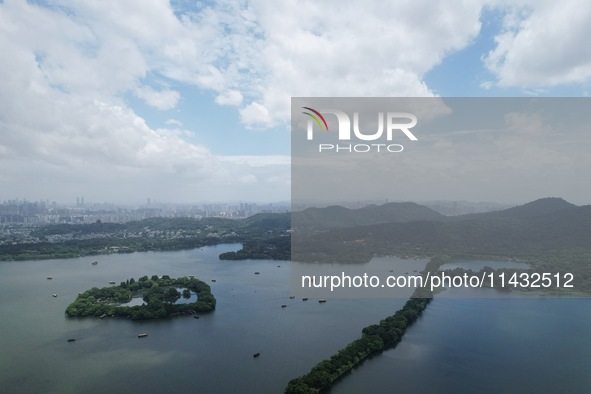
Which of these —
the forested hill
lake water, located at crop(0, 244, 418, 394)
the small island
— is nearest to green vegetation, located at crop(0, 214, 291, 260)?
the forested hill

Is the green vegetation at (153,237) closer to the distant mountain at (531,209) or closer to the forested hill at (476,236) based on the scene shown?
the forested hill at (476,236)

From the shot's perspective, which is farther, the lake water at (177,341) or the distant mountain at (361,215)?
the distant mountain at (361,215)

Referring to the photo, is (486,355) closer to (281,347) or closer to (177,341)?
(281,347)

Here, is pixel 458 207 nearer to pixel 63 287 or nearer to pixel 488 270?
pixel 488 270

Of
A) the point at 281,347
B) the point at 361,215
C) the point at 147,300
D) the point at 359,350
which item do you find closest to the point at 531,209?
the point at 361,215

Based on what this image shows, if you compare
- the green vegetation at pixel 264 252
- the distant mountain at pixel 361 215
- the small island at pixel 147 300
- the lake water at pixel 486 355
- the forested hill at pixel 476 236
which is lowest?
the lake water at pixel 486 355

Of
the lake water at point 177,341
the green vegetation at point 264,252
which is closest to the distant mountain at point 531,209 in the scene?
the green vegetation at point 264,252

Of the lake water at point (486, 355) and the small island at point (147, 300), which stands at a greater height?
A: the small island at point (147, 300)

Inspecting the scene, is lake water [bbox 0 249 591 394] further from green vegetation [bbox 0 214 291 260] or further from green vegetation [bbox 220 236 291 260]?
green vegetation [bbox 0 214 291 260]
